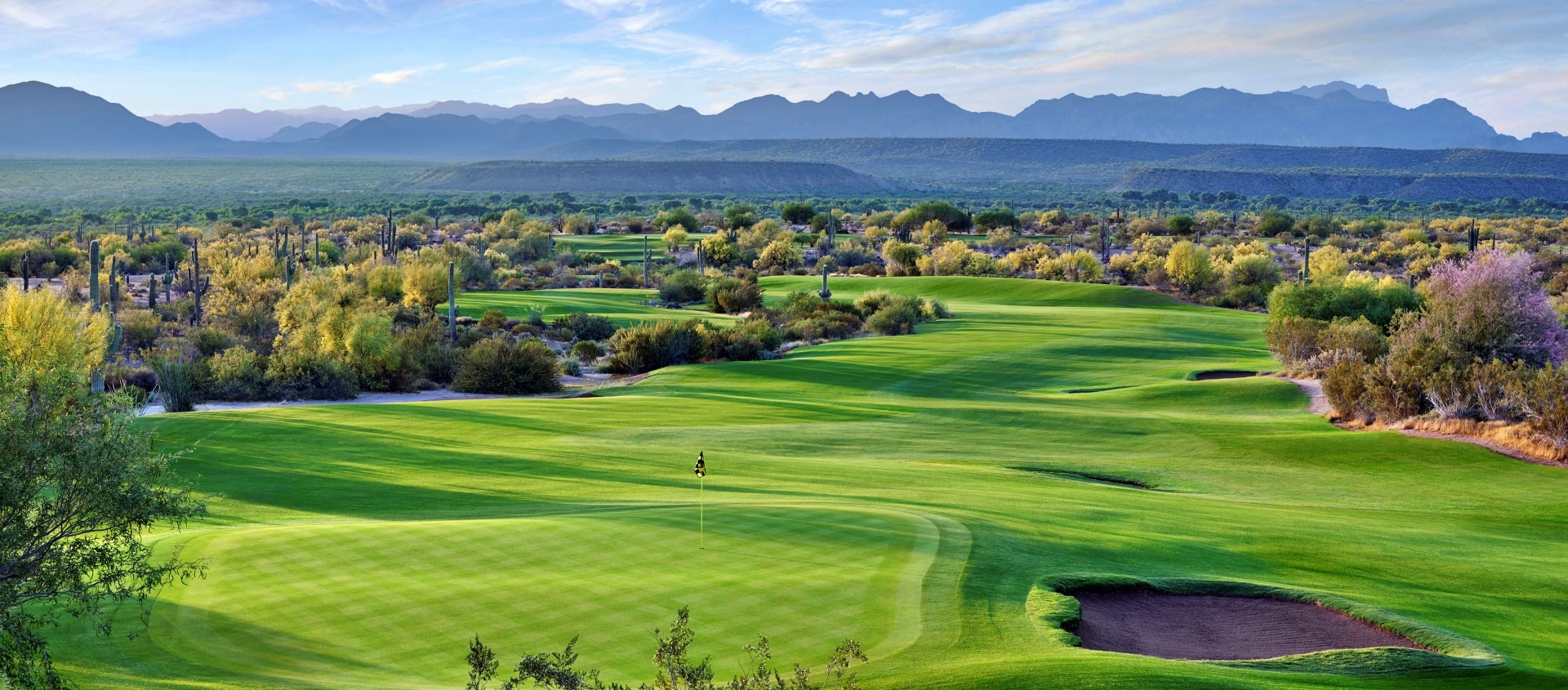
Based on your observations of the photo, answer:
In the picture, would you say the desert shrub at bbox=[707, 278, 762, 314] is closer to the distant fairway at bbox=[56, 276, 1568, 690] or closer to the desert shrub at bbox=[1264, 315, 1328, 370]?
the distant fairway at bbox=[56, 276, 1568, 690]

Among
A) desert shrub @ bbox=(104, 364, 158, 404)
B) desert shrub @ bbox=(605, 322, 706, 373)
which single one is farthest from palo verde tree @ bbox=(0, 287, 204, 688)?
desert shrub @ bbox=(605, 322, 706, 373)

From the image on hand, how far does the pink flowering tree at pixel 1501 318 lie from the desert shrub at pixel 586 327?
100 feet

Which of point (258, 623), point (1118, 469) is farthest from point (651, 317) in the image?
point (258, 623)

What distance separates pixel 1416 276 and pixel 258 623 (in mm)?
69054

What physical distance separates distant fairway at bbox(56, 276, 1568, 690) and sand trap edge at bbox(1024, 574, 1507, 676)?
0.57 ft

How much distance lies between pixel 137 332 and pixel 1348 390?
4059 cm

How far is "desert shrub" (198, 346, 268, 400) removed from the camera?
35656 mm

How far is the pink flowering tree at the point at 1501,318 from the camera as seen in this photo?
2953 centimetres

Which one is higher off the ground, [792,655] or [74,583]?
[74,583]

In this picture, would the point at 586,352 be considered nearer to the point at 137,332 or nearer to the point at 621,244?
the point at 137,332

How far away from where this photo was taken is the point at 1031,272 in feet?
264

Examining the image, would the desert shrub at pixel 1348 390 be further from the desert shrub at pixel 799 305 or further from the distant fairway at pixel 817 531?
the desert shrub at pixel 799 305

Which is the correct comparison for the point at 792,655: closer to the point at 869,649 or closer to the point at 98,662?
the point at 869,649

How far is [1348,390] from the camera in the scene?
30219mm
